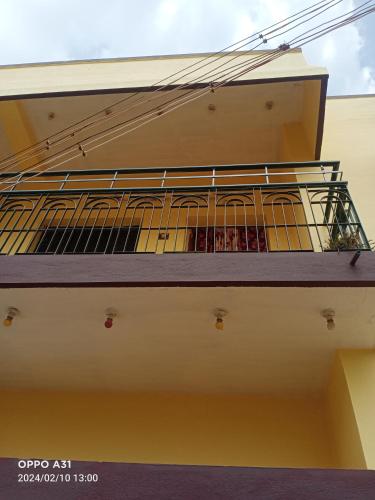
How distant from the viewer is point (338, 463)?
4223 millimetres

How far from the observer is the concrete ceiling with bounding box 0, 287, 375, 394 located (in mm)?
3965

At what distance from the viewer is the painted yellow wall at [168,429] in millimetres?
4496

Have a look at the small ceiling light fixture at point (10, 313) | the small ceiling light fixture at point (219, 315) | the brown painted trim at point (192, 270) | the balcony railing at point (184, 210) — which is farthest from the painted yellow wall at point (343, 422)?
the small ceiling light fixture at point (10, 313)

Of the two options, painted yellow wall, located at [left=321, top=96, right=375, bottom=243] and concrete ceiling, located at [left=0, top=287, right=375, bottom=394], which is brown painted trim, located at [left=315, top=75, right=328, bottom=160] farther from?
concrete ceiling, located at [left=0, top=287, right=375, bottom=394]

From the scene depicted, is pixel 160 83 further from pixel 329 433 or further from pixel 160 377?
pixel 329 433

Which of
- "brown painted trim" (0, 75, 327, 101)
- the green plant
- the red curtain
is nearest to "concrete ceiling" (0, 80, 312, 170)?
"brown painted trim" (0, 75, 327, 101)

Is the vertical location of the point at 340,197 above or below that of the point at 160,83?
below

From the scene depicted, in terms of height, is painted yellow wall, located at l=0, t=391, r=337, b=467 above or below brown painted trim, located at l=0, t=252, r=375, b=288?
below

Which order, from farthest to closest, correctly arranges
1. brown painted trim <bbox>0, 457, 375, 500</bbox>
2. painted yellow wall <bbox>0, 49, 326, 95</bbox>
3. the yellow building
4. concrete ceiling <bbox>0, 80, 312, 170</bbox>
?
concrete ceiling <bbox>0, 80, 312, 170</bbox>, painted yellow wall <bbox>0, 49, 326, 95</bbox>, the yellow building, brown painted trim <bbox>0, 457, 375, 500</bbox>

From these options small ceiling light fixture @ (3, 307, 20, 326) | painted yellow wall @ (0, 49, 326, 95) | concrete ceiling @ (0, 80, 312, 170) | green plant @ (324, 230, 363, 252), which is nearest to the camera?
green plant @ (324, 230, 363, 252)

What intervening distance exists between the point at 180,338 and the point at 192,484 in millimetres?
1932

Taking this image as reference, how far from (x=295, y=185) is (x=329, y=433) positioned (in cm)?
297

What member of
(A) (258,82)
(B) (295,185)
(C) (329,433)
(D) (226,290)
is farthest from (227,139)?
(C) (329,433)

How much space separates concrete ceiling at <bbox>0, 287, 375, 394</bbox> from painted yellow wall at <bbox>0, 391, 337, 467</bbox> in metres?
0.17
